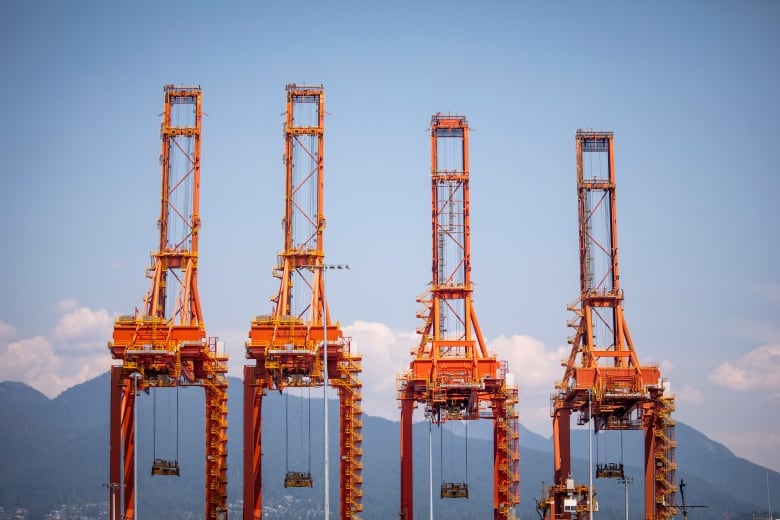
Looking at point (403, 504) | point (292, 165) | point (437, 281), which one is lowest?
point (403, 504)

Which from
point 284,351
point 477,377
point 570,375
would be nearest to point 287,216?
point 284,351

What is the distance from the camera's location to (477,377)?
106 metres

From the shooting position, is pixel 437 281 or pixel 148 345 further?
pixel 437 281

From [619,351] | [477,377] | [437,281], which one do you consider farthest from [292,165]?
[619,351]

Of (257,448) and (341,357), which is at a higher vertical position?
(341,357)

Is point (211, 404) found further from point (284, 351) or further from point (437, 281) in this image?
point (437, 281)

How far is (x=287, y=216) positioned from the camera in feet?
351

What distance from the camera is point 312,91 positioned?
108438mm

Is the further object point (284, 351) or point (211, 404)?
point (211, 404)

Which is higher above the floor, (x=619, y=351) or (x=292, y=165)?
(x=292, y=165)

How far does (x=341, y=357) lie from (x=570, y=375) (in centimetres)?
2142

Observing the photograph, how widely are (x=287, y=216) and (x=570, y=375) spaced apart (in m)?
27.1

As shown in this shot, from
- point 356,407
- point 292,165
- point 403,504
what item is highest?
point 292,165

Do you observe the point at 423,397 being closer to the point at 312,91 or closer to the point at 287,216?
the point at 287,216
